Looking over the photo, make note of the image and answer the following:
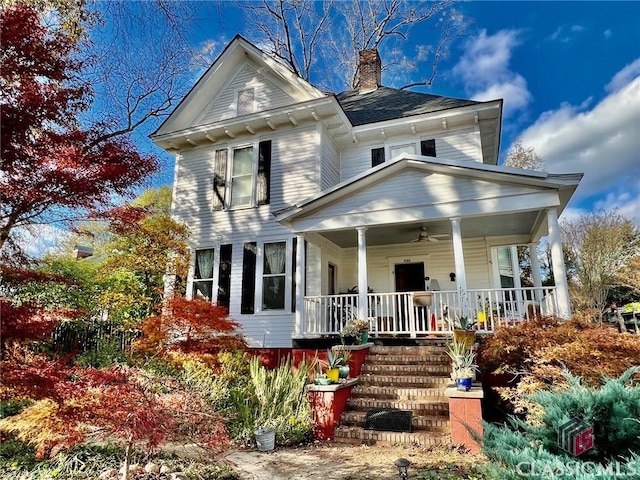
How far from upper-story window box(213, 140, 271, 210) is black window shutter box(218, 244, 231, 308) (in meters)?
1.36

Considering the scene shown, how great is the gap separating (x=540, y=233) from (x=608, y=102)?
21.3 metres

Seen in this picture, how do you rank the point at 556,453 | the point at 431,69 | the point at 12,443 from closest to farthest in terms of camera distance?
the point at 556,453 → the point at 12,443 → the point at 431,69

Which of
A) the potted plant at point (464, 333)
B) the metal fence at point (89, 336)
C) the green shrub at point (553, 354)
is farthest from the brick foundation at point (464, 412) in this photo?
the metal fence at point (89, 336)

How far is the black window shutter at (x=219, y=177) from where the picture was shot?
11172 mm

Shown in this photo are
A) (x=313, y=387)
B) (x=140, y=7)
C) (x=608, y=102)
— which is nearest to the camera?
(x=140, y=7)

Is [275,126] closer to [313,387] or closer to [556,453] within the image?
[313,387]

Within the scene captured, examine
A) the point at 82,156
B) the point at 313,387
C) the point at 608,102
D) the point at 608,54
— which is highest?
the point at 608,102

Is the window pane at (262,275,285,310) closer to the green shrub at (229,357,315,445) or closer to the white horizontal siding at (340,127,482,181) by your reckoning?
the green shrub at (229,357,315,445)

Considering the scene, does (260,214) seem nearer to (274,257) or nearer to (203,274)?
(274,257)

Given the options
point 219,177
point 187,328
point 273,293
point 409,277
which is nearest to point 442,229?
point 409,277

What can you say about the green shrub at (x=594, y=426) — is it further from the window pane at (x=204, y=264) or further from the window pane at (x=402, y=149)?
the window pane at (x=204, y=264)

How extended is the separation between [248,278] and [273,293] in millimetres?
874

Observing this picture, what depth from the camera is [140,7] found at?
5414mm

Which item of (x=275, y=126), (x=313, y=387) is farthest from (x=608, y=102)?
(x=313, y=387)
